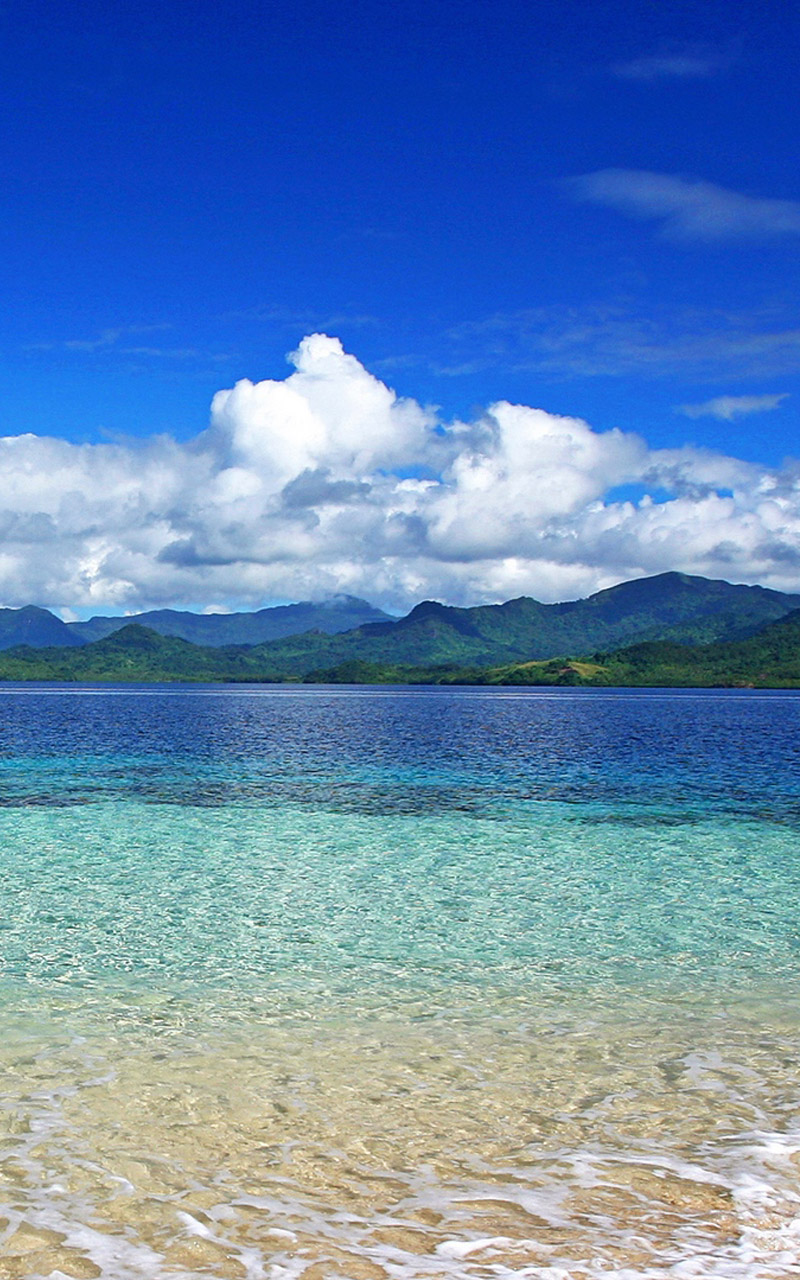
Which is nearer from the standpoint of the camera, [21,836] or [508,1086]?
[508,1086]

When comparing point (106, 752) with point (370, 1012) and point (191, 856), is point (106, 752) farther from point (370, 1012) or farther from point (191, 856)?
point (370, 1012)

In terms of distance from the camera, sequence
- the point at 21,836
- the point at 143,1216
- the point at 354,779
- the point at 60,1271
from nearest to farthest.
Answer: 1. the point at 60,1271
2. the point at 143,1216
3. the point at 21,836
4. the point at 354,779

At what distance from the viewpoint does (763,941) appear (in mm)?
26453

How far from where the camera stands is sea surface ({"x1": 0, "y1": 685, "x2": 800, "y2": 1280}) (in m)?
10.5

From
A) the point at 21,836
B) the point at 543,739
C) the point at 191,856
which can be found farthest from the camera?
the point at 543,739

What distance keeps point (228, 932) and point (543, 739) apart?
93.0 m

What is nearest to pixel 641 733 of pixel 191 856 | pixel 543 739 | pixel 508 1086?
pixel 543 739

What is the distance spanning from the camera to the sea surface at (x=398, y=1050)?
10.5m

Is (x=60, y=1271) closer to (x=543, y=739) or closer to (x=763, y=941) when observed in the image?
(x=763, y=941)

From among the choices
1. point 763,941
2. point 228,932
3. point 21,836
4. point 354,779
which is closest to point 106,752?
point 354,779

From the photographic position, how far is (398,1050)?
1733cm

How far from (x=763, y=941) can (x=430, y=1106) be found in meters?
15.4

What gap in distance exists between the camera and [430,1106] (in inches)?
573

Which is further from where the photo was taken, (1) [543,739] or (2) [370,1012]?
(1) [543,739]
